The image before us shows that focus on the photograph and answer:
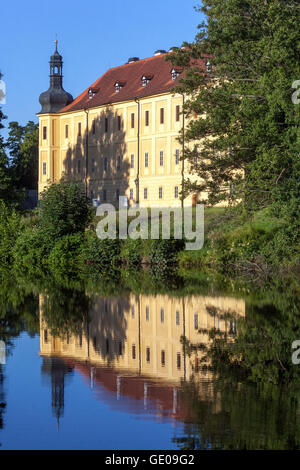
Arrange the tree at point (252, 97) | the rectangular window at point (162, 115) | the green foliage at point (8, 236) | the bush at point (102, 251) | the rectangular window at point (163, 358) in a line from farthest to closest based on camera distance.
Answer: the rectangular window at point (162, 115), the green foliage at point (8, 236), the bush at point (102, 251), the tree at point (252, 97), the rectangular window at point (163, 358)

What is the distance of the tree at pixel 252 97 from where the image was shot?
2556 cm

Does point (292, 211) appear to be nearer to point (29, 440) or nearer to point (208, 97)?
point (208, 97)

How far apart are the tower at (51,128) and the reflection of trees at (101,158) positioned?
153 cm

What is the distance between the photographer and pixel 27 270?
38750 millimetres

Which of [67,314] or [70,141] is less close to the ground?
[70,141]

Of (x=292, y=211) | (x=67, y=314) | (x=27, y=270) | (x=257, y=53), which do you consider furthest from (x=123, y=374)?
(x=27, y=270)

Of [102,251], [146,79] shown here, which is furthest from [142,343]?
[146,79]

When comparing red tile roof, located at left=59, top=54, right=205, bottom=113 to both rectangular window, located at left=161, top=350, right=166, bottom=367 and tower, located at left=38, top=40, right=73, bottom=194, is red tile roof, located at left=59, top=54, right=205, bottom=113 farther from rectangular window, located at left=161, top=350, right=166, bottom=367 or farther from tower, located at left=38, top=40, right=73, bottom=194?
rectangular window, located at left=161, top=350, right=166, bottom=367

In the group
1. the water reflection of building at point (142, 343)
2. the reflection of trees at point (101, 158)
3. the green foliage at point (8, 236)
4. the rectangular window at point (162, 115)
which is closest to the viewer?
the water reflection of building at point (142, 343)

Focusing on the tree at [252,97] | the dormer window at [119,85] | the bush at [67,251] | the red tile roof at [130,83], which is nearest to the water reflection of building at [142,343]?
the tree at [252,97]

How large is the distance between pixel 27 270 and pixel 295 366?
2650 centimetres

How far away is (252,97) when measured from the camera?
→ 27.9 m

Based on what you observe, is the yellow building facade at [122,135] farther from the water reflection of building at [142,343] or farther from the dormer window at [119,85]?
the water reflection of building at [142,343]

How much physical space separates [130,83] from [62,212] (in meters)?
40.7
